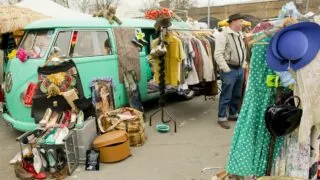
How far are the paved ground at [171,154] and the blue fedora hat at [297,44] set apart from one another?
6.55 feet

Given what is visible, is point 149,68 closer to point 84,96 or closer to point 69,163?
point 84,96

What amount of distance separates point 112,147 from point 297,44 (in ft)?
9.33

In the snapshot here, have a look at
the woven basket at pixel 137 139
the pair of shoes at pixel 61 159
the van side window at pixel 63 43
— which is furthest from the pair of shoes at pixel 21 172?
the van side window at pixel 63 43

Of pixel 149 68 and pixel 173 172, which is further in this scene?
pixel 149 68

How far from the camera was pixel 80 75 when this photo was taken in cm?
536

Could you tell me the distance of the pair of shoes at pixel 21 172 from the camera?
405cm

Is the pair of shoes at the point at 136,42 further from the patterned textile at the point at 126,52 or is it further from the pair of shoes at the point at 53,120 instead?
the pair of shoes at the point at 53,120

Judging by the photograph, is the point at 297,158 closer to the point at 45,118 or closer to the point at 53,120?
the point at 53,120

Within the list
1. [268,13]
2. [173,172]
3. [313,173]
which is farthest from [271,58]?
[268,13]

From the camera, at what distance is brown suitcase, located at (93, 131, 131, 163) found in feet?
14.6

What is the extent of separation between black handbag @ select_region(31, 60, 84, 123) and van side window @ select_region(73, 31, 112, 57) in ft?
2.23

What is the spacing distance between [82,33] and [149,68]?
69.2 inches

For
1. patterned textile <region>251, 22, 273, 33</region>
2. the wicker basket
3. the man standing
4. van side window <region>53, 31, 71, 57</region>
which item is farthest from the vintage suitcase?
patterned textile <region>251, 22, 273, 33</region>

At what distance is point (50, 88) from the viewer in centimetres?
484
